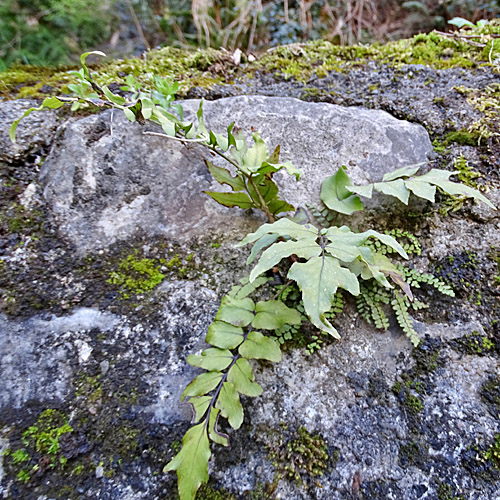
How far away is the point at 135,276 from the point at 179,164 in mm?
646

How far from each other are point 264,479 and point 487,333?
108 cm


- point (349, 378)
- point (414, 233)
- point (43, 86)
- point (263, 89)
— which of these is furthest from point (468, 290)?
point (43, 86)

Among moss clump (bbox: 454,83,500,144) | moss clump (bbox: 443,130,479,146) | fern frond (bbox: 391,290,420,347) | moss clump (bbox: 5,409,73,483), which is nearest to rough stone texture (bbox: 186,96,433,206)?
moss clump (bbox: 443,130,479,146)

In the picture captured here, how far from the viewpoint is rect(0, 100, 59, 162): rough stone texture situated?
67.7 inches

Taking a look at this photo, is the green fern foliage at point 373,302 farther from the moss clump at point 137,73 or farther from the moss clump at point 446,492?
the moss clump at point 137,73

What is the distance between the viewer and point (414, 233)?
5.58 ft

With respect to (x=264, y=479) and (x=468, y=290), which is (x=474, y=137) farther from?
(x=264, y=479)

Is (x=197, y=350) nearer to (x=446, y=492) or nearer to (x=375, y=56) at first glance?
(x=446, y=492)

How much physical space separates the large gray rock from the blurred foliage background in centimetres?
335

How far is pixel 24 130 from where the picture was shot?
178 centimetres

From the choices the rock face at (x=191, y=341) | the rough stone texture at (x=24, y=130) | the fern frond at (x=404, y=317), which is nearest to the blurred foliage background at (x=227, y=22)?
the rough stone texture at (x=24, y=130)

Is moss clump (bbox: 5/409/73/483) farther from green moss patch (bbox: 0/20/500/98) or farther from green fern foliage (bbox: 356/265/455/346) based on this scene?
Result: green moss patch (bbox: 0/20/500/98)

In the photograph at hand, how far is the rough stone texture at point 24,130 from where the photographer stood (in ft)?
5.64

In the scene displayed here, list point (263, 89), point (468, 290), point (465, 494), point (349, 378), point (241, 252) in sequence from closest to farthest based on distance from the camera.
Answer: point (465, 494), point (349, 378), point (468, 290), point (241, 252), point (263, 89)
